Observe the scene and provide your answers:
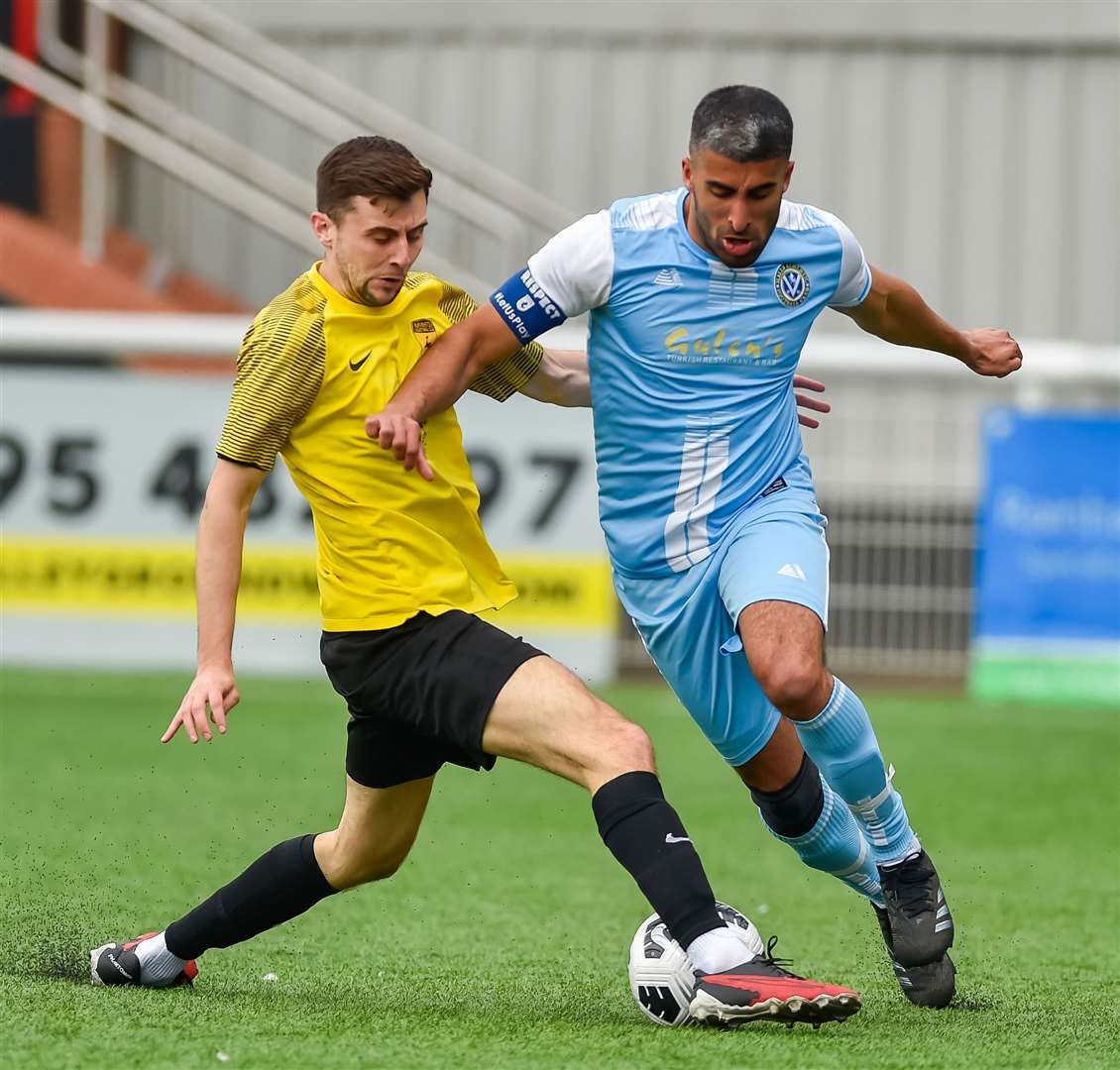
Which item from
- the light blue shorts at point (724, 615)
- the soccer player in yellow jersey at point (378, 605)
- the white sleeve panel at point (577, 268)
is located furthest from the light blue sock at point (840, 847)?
the white sleeve panel at point (577, 268)

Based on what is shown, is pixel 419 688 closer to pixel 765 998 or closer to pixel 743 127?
pixel 765 998

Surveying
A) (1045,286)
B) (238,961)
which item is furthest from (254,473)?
(1045,286)

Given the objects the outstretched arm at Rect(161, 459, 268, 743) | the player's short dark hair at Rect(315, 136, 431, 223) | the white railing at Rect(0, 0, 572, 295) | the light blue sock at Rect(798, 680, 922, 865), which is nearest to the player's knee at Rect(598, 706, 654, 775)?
the light blue sock at Rect(798, 680, 922, 865)

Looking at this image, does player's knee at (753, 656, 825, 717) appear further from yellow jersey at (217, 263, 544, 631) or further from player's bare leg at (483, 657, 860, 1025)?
yellow jersey at (217, 263, 544, 631)

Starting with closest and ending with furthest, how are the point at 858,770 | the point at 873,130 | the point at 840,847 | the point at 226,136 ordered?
the point at 858,770 → the point at 840,847 → the point at 873,130 → the point at 226,136

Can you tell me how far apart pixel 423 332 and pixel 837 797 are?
1.44m

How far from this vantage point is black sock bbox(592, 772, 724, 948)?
4016 millimetres

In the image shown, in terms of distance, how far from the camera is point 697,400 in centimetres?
467

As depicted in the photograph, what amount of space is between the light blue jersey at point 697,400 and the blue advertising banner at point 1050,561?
244 inches

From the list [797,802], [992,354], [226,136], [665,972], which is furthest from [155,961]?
[226,136]

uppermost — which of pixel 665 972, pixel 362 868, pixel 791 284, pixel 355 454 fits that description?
pixel 791 284

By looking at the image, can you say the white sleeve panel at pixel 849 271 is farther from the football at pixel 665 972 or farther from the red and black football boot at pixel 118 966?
the red and black football boot at pixel 118 966

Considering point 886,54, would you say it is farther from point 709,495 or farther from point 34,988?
point 34,988

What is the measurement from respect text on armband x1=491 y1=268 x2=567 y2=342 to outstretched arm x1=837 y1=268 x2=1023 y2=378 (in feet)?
2.89
